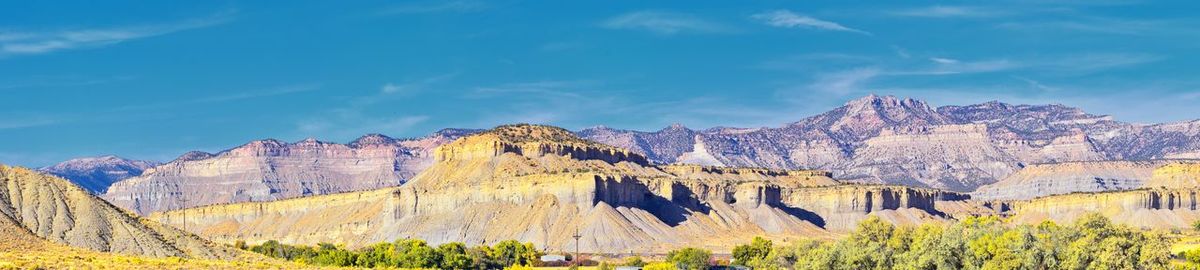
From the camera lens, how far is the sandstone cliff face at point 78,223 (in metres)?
79.4

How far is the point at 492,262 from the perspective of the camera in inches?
6467

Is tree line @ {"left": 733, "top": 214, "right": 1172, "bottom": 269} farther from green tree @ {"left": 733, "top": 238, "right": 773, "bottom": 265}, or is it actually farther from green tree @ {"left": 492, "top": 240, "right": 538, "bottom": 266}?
green tree @ {"left": 492, "top": 240, "right": 538, "bottom": 266}

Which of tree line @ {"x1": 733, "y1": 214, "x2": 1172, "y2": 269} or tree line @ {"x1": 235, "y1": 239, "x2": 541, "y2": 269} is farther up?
tree line @ {"x1": 733, "y1": 214, "x2": 1172, "y2": 269}

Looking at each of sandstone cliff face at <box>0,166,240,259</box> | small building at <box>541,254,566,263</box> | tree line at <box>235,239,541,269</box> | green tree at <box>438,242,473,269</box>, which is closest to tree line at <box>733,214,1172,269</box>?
sandstone cliff face at <box>0,166,240,259</box>

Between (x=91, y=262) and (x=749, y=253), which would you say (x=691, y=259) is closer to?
(x=749, y=253)

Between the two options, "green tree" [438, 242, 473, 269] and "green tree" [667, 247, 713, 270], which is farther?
"green tree" [667, 247, 713, 270]

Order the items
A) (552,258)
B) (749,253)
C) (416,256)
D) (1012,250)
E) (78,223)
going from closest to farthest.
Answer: (78,223), (1012,250), (416,256), (749,253), (552,258)

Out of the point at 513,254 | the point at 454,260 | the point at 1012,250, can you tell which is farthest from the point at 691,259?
the point at 1012,250

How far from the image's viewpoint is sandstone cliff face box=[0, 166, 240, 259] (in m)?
79.4

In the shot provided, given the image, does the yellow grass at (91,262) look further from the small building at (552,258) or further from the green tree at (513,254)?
the small building at (552,258)

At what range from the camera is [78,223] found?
81.9 meters

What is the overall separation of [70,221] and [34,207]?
6.66ft

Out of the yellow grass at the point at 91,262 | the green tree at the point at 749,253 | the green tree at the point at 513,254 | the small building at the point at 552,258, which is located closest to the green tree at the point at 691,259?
the green tree at the point at 749,253

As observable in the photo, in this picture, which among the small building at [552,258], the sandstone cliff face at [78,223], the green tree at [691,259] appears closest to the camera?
the sandstone cliff face at [78,223]
